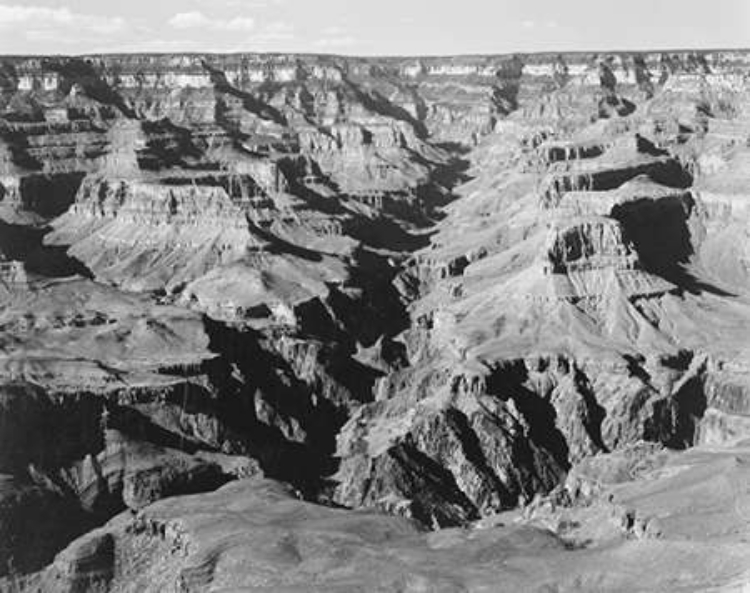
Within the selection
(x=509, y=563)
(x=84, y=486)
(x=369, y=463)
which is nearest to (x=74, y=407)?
(x=84, y=486)

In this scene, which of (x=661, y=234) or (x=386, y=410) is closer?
(x=386, y=410)

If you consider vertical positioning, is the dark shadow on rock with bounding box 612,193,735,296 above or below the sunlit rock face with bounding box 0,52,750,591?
above

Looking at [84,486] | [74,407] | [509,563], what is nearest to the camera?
[509,563]

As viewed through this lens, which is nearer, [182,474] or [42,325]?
[182,474]

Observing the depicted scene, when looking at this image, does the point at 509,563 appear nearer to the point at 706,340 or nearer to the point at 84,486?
the point at 84,486

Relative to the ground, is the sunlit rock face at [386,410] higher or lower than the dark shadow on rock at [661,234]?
lower

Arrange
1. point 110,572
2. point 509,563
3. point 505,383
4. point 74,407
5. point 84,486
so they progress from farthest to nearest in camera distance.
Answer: point 505,383 < point 74,407 < point 84,486 < point 110,572 < point 509,563

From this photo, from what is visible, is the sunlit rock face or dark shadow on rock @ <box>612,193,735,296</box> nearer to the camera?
the sunlit rock face

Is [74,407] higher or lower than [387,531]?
higher

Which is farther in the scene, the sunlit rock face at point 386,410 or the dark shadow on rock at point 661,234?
the dark shadow on rock at point 661,234

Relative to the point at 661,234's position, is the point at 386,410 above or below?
below

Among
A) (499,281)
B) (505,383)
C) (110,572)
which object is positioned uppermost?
(499,281)
